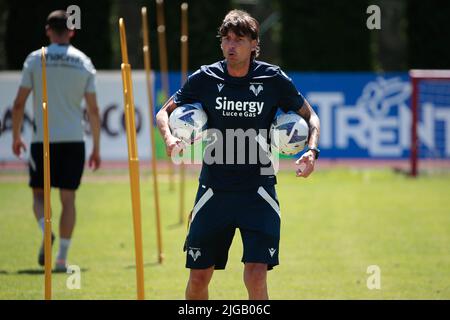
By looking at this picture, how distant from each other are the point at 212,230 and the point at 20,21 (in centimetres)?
1917

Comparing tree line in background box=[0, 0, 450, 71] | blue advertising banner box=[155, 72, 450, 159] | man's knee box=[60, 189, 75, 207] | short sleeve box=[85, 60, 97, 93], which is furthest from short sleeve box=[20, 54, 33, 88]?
tree line in background box=[0, 0, 450, 71]

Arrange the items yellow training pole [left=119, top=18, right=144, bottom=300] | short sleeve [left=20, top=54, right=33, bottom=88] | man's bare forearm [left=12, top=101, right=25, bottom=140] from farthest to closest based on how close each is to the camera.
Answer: man's bare forearm [left=12, top=101, right=25, bottom=140] → short sleeve [left=20, top=54, right=33, bottom=88] → yellow training pole [left=119, top=18, right=144, bottom=300]

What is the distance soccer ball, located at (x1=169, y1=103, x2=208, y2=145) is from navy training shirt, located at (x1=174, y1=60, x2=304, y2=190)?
0.38 ft

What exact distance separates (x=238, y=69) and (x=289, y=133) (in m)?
0.54

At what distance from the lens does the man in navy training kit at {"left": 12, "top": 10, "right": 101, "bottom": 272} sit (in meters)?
9.20

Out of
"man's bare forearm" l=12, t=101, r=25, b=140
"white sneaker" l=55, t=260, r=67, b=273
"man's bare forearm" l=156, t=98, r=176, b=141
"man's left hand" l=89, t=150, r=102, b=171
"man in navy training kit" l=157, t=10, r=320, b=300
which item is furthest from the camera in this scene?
"man's left hand" l=89, t=150, r=102, b=171

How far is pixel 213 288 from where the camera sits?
28.4 feet

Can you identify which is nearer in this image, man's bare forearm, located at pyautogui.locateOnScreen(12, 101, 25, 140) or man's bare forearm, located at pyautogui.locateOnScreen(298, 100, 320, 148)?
man's bare forearm, located at pyautogui.locateOnScreen(298, 100, 320, 148)

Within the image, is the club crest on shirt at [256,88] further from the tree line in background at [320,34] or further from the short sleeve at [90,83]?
the tree line in background at [320,34]

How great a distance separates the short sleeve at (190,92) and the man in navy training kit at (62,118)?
3.33 metres

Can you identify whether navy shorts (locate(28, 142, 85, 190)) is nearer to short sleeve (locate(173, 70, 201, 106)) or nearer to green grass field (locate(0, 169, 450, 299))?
A: green grass field (locate(0, 169, 450, 299))

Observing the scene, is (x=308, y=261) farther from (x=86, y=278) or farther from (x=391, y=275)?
(x=86, y=278)

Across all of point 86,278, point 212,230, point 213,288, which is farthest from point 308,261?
point 212,230

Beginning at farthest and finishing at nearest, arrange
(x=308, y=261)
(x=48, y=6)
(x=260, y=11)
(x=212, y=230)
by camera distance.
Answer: (x=260, y=11) < (x=48, y=6) < (x=308, y=261) < (x=212, y=230)
